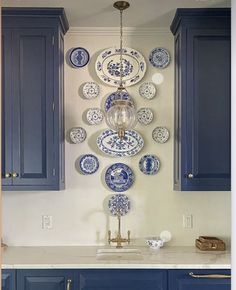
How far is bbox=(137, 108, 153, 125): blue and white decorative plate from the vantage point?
3094 millimetres

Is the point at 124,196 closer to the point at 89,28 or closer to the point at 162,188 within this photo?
the point at 162,188

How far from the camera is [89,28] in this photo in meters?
3.11

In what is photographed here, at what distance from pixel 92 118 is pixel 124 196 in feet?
2.08

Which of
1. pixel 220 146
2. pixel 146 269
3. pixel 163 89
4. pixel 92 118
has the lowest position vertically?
pixel 146 269

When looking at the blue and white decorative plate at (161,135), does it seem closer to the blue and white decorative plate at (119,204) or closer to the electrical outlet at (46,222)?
the blue and white decorative plate at (119,204)

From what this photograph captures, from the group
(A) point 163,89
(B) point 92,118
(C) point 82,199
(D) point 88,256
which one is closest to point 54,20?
(B) point 92,118

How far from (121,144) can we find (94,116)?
0.29 m

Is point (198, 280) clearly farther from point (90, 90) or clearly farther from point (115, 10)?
point (115, 10)

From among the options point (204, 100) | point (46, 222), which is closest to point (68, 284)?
point (46, 222)

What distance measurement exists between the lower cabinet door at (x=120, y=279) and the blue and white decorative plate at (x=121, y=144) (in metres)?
0.91

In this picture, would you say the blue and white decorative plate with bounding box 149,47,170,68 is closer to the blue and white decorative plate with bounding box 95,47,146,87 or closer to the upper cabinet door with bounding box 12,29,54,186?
the blue and white decorative plate with bounding box 95,47,146,87

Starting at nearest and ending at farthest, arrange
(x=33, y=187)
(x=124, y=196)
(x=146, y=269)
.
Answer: (x=146, y=269)
(x=33, y=187)
(x=124, y=196)

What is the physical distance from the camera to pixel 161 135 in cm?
308

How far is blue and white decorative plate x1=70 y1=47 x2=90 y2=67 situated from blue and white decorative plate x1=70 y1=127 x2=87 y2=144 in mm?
492
